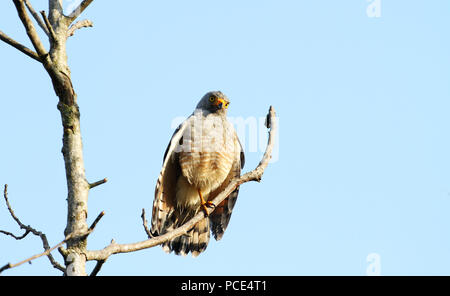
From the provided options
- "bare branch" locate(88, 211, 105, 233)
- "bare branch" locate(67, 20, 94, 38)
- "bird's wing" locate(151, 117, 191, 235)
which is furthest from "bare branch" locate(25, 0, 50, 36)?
"bird's wing" locate(151, 117, 191, 235)

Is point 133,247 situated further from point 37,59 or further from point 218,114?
point 218,114

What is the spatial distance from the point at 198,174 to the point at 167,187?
1.61 ft

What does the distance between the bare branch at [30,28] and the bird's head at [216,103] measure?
4403 mm

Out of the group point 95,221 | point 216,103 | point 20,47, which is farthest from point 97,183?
point 216,103

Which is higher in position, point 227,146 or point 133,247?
point 227,146

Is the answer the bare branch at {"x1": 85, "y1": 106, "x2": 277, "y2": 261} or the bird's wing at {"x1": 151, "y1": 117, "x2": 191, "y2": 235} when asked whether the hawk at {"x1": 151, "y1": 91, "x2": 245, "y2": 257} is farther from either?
the bare branch at {"x1": 85, "y1": 106, "x2": 277, "y2": 261}

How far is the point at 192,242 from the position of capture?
24.0 feet

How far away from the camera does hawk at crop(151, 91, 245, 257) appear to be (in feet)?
23.9

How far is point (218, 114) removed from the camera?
8.42 m

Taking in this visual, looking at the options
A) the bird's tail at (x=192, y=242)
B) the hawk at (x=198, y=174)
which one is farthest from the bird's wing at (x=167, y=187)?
the bird's tail at (x=192, y=242)
